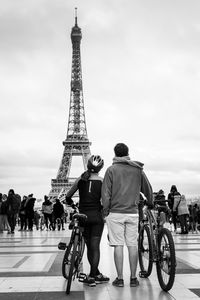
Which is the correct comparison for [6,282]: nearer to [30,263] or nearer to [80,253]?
[80,253]

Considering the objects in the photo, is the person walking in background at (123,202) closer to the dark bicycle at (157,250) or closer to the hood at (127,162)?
the hood at (127,162)

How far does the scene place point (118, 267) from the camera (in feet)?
19.1

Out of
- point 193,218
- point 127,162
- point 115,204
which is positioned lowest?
point 115,204

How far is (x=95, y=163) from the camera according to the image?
20.5 ft

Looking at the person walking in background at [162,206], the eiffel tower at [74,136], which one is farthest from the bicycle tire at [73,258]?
the eiffel tower at [74,136]

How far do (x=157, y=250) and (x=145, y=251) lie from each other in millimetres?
779

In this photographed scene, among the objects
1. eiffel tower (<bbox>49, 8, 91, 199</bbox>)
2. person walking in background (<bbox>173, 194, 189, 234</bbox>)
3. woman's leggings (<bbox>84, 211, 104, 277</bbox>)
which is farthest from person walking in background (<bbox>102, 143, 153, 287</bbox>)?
eiffel tower (<bbox>49, 8, 91, 199</bbox>)

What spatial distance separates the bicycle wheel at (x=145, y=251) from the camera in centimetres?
617

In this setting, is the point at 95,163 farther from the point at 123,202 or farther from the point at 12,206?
the point at 12,206

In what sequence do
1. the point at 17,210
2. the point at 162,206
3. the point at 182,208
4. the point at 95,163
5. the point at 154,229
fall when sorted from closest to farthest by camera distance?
the point at 95,163
the point at 154,229
the point at 162,206
the point at 182,208
the point at 17,210

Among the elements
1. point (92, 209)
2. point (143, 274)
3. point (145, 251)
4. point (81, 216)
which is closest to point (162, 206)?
point (145, 251)

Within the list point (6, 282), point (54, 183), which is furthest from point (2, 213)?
point (54, 183)

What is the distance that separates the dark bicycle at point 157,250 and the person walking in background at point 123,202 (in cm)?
24

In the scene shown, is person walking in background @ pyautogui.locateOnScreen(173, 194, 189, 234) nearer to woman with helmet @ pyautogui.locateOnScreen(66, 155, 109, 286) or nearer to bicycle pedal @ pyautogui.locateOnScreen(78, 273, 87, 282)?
woman with helmet @ pyautogui.locateOnScreen(66, 155, 109, 286)
